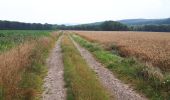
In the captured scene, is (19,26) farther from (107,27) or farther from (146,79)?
(146,79)

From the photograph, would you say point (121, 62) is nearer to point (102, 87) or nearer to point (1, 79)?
point (102, 87)

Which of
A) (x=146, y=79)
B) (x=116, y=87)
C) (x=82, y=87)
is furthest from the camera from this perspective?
(x=146, y=79)

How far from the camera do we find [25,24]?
5778 inches

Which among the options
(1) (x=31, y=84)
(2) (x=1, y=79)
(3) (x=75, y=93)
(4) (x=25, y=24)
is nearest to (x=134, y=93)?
(3) (x=75, y=93)

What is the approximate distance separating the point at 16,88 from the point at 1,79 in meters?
0.75

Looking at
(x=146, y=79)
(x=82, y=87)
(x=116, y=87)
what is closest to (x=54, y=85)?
(x=82, y=87)

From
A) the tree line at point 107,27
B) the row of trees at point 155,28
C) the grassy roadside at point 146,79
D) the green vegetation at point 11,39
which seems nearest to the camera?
the grassy roadside at point 146,79

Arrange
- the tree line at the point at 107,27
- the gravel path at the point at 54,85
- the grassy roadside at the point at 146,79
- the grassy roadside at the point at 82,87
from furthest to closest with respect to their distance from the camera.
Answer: the tree line at the point at 107,27
the grassy roadside at the point at 146,79
the gravel path at the point at 54,85
the grassy roadside at the point at 82,87

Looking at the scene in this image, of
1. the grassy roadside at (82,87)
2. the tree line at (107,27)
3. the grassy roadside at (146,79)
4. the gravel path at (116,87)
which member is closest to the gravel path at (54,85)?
the grassy roadside at (82,87)

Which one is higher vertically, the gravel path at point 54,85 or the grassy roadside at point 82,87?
the grassy roadside at point 82,87

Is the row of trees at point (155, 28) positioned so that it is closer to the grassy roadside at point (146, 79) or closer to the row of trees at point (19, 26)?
the row of trees at point (19, 26)

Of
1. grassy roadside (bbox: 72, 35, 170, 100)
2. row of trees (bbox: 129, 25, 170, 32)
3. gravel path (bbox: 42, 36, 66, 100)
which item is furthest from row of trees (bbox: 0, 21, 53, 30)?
grassy roadside (bbox: 72, 35, 170, 100)

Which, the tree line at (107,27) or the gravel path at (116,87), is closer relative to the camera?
the gravel path at (116,87)

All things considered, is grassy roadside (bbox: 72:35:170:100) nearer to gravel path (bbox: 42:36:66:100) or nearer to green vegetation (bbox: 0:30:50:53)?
gravel path (bbox: 42:36:66:100)
